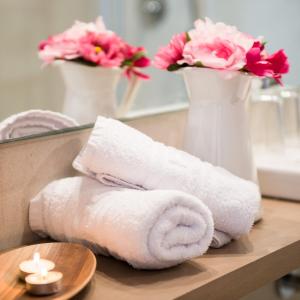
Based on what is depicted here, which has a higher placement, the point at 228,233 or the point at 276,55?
the point at 276,55

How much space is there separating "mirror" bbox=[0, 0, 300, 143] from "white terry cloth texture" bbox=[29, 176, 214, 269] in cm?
16

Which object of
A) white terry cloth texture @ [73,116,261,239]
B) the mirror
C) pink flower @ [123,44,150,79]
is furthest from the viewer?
pink flower @ [123,44,150,79]

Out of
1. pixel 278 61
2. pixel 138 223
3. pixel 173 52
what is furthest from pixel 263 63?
pixel 138 223

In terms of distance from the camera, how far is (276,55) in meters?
1.13

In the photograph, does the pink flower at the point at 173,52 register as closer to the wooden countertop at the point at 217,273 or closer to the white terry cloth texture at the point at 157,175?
the white terry cloth texture at the point at 157,175

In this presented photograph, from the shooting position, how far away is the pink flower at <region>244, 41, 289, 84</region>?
1.09 meters

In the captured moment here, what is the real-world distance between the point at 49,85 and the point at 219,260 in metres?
0.42

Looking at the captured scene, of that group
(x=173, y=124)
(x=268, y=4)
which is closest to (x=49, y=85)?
(x=173, y=124)

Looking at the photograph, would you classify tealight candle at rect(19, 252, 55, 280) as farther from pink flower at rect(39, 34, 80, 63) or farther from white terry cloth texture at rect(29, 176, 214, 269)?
pink flower at rect(39, 34, 80, 63)

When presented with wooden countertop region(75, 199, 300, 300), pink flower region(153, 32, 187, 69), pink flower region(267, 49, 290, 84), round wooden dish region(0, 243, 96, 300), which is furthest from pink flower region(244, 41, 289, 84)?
round wooden dish region(0, 243, 96, 300)

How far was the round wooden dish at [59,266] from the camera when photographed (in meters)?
0.84

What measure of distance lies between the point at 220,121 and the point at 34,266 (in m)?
0.44

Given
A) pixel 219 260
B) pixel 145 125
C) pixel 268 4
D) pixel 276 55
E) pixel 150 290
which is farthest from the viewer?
pixel 268 4

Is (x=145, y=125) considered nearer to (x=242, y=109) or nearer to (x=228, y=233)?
(x=242, y=109)
